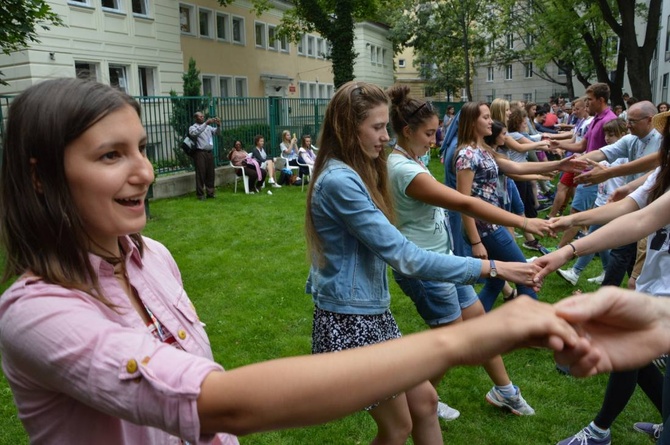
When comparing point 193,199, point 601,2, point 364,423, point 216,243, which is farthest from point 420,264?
point 601,2

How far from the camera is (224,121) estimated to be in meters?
17.4

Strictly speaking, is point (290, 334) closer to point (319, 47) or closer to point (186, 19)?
point (186, 19)

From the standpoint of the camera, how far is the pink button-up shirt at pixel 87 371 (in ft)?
3.32

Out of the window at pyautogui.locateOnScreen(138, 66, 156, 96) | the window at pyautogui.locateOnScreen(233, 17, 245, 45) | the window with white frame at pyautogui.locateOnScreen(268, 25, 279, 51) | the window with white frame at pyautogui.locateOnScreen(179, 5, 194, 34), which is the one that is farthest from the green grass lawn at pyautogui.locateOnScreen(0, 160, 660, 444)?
the window with white frame at pyautogui.locateOnScreen(268, 25, 279, 51)

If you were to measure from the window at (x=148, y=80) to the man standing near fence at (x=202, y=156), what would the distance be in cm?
1270

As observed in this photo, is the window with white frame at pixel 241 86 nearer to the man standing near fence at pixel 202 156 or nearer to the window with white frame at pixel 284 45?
the window with white frame at pixel 284 45

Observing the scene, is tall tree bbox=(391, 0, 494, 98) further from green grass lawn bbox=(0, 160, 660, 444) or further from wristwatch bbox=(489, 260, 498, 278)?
wristwatch bbox=(489, 260, 498, 278)

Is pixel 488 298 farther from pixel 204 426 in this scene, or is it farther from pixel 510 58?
pixel 510 58

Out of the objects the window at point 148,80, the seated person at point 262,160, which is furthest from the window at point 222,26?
the seated person at point 262,160

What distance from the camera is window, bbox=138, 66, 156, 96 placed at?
84.0 ft

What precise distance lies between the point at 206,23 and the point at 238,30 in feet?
11.0

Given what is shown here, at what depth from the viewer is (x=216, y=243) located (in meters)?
9.55

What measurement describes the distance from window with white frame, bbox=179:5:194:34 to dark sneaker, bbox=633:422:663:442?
96.4ft

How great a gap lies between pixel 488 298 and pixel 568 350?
13.6 ft
